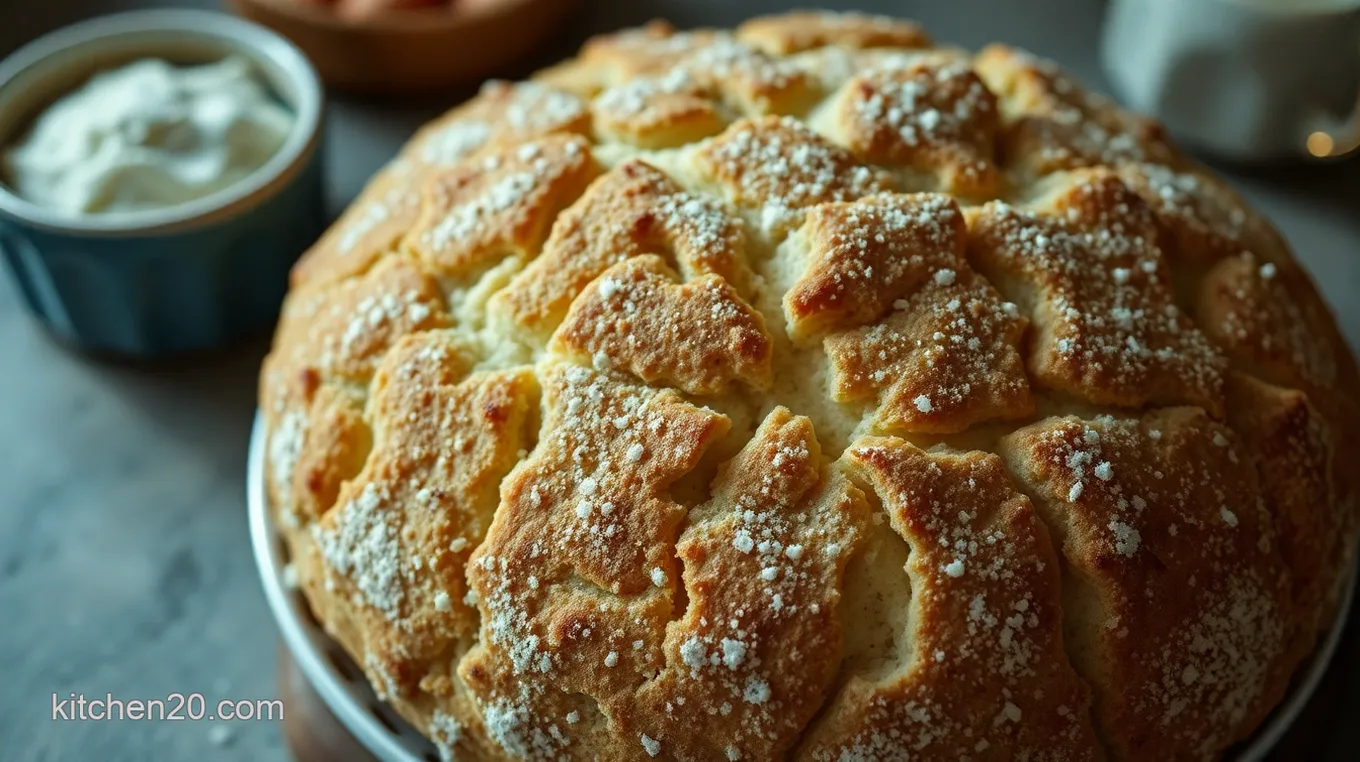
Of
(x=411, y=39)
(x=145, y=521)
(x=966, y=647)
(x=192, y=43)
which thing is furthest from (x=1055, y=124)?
(x=192, y=43)

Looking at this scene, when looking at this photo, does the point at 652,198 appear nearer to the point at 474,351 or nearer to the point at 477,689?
the point at 474,351

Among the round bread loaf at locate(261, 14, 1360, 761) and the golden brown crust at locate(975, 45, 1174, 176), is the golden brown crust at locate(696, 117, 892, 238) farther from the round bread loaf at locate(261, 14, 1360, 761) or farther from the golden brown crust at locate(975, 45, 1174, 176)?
the golden brown crust at locate(975, 45, 1174, 176)

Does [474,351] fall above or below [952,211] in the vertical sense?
below

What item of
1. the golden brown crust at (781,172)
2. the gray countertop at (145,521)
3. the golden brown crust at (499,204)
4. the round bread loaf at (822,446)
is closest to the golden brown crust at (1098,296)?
the round bread loaf at (822,446)

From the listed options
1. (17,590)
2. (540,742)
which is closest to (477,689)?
(540,742)

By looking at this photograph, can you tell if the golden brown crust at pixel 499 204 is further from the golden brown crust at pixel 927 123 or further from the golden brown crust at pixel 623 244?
the golden brown crust at pixel 927 123

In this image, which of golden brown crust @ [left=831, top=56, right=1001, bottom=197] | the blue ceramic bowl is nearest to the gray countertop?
the blue ceramic bowl
